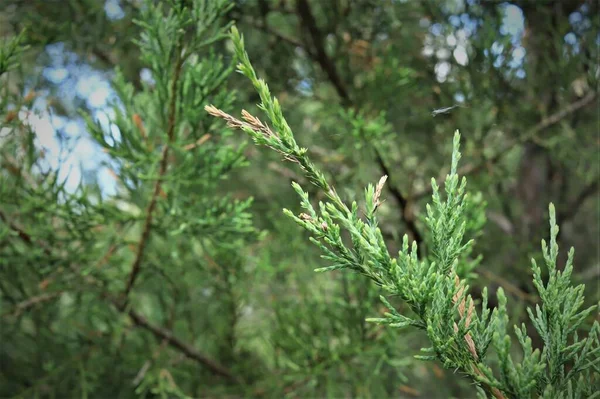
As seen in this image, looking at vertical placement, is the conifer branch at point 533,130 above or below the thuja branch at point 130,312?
above

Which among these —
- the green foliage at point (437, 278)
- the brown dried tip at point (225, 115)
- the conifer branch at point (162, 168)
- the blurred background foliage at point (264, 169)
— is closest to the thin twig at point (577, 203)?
the blurred background foliage at point (264, 169)

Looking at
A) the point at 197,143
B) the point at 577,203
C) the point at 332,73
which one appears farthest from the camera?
the point at 577,203

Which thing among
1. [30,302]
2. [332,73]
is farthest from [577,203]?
[30,302]

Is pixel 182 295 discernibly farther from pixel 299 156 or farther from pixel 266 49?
pixel 299 156

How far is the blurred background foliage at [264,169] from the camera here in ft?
4.95

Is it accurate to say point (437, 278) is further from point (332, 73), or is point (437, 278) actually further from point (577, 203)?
point (577, 203)

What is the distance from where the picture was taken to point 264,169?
2.61 meters

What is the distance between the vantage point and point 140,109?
142 centimetres

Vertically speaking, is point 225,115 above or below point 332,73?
above

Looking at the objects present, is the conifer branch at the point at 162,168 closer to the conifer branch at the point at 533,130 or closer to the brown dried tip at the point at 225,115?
the brown dried tip at the point at 225,115

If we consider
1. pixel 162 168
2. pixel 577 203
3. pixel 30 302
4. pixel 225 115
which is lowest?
pixel 577 203

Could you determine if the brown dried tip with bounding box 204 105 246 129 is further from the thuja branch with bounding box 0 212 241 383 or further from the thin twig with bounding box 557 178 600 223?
the thin twig with bounding box 557 178 600 223

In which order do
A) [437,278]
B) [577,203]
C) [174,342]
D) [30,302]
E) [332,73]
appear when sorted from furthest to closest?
[577,203]
[332,73]
[174,342]
[30,302]
[437,278]

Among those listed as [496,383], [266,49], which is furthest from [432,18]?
[496,383]
